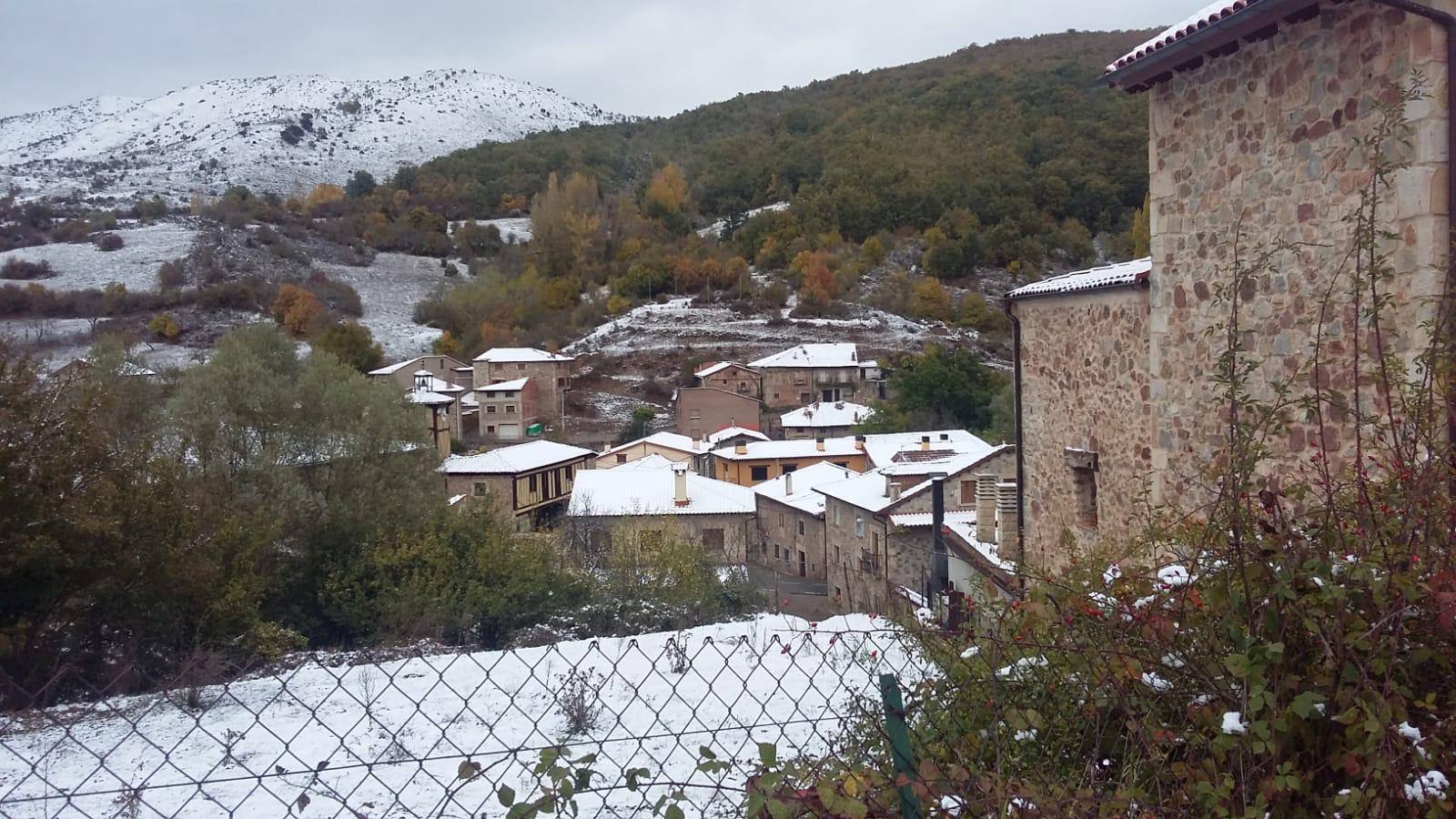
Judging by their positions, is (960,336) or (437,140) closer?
(960,336)

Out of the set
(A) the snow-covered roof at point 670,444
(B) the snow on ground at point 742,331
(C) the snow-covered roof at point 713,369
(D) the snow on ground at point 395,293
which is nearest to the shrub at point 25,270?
(D) the snow on ground at point 395,293

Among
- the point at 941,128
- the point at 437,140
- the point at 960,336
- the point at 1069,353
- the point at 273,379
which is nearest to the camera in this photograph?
the point at 1069,353

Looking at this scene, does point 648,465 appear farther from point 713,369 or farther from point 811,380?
point 811,380

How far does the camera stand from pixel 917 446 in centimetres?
2712

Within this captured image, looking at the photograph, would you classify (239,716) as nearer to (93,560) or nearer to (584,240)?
(93,560)

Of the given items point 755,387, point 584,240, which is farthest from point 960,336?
point 584,240

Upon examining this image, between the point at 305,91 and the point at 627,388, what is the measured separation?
4917 inches

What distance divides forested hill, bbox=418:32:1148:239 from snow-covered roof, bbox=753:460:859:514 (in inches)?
1890

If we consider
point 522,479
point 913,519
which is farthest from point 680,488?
point 913,519

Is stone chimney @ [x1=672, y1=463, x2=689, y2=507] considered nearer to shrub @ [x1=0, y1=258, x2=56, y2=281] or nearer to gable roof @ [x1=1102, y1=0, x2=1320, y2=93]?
gable roof @ [x1=1102, y1=0, x2=1320, y2=93]

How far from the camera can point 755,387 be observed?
4366 centimetres

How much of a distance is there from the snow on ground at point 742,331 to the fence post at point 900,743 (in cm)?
4813

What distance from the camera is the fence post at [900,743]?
1.92m

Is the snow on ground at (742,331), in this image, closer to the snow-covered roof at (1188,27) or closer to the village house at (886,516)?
the village house at (886,516)
